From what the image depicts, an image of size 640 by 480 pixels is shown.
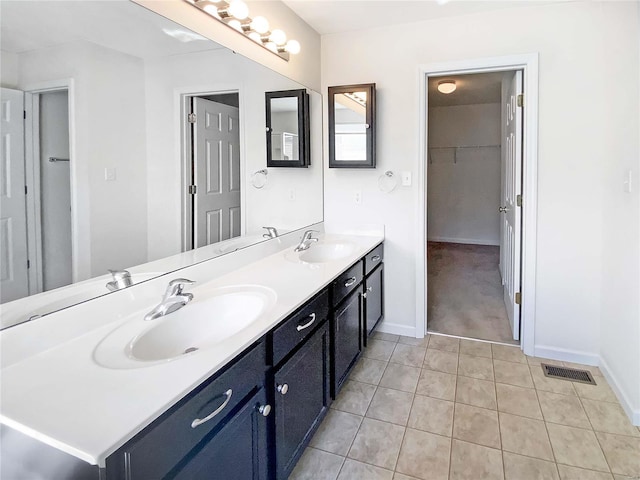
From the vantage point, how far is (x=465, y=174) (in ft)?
22.4

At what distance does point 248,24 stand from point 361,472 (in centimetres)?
217

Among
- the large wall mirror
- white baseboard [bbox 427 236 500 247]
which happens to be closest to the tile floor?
the large wall mirror

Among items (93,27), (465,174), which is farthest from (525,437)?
(465,174)

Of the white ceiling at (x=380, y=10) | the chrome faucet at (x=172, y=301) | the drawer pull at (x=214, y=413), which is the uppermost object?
the white ceiling at (x=380, y=10)

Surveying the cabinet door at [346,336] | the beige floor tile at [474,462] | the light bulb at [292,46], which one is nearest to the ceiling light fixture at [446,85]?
the light bulb at [292,46]

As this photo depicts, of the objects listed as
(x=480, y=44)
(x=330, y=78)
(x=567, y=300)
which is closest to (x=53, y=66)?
(x=330, y=78)

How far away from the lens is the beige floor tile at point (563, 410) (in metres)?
2.03

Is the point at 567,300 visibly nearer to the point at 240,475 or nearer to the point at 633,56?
the point at 633,56

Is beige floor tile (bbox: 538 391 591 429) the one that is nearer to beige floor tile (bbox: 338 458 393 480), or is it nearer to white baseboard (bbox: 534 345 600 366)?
white baseboard (bbox: 534 345 600 366)

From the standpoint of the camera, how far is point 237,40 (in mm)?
2090

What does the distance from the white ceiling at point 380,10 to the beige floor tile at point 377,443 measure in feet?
7.78

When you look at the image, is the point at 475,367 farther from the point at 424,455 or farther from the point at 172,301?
the point at 172,301

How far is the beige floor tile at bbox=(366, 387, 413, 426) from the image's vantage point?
207 cm

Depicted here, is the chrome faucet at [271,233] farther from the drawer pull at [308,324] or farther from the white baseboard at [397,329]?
the white baseboard at [397,329]
